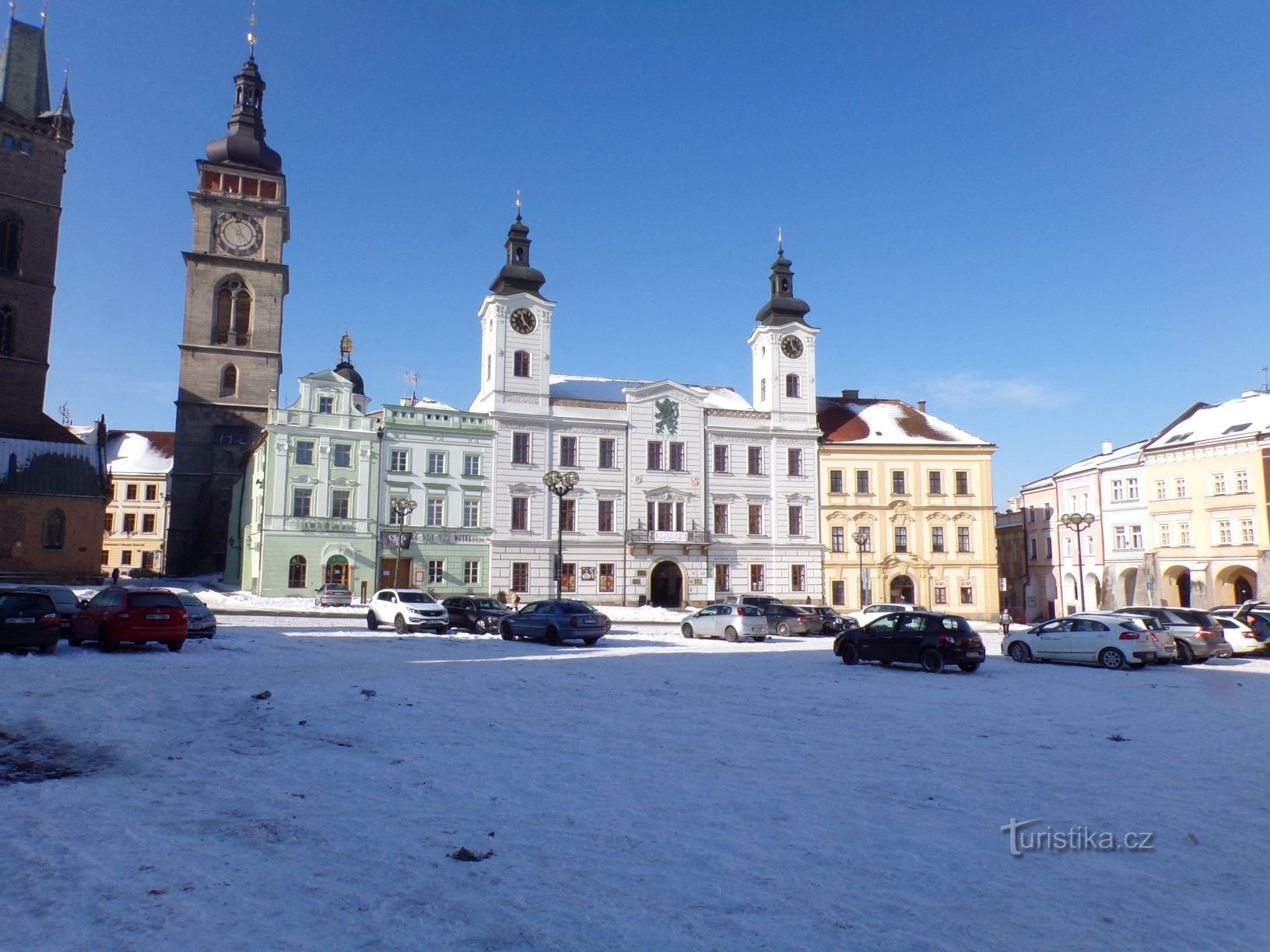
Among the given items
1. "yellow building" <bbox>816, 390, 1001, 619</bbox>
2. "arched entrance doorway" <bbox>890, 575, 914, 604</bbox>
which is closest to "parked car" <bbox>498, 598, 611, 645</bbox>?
"yellow building" <bbox>816, 390, 1001, 619</bbox>

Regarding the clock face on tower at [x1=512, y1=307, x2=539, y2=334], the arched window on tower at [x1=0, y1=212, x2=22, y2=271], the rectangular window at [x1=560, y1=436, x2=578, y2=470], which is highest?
the arched window on tower at [x1=0, y1=212, x2=22, y2=271]

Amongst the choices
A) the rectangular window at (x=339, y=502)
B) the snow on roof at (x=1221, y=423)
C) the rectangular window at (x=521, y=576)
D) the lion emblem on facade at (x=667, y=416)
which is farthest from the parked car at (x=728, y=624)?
the snow on roof at (x=1221, y=423)

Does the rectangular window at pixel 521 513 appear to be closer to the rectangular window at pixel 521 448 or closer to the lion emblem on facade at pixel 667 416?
the rectangular window at pixel 521 448

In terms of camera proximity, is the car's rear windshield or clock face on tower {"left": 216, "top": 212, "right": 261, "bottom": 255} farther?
clock face on tower {"left": 216, "top": 212, "right": 261, "bottom": 255}

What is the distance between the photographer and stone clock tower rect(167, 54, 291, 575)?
202 feet

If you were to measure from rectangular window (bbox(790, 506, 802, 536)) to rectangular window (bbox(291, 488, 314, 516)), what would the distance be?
28617mm

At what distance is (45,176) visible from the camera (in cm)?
5969

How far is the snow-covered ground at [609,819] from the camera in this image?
16.2 feet

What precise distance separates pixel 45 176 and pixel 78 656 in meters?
56.9

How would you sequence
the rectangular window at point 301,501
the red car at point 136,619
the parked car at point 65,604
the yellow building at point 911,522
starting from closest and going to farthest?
the red car at point 136,619, the parked car at point 65,604, the rectangular window at point 301,501, the yellow building at point 911,522

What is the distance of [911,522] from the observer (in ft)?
178

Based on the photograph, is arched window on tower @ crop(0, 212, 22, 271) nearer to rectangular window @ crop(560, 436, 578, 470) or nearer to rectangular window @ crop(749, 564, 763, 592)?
rectangular window @ crop(560, 436, 578, 470)

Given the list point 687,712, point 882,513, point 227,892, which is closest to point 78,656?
point 687,712

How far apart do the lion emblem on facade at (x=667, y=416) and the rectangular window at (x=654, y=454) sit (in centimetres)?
82
